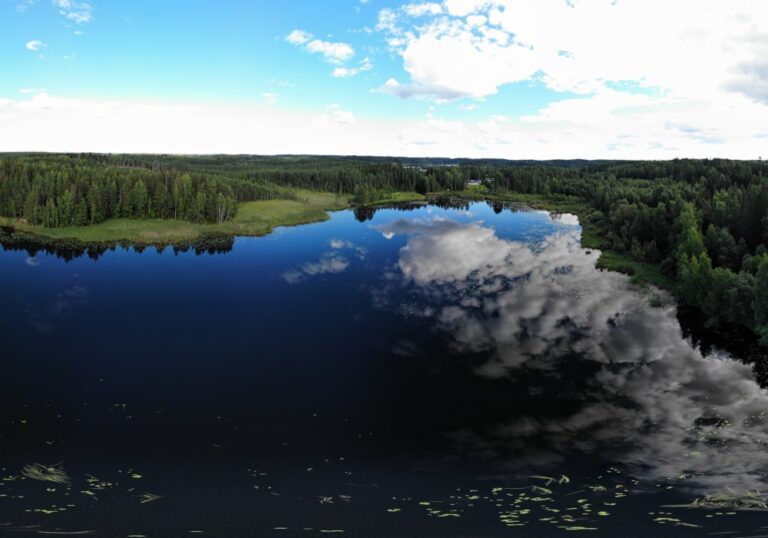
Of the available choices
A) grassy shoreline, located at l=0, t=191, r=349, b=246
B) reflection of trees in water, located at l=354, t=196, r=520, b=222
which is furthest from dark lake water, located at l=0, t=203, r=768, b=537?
reflection of trees in water, located at l=354, t=196, r=520, b=222

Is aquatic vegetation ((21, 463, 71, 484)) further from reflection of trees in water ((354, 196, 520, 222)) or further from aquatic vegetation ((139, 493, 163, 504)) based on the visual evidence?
reflection of trees in water ((354, 196, 520, 222))

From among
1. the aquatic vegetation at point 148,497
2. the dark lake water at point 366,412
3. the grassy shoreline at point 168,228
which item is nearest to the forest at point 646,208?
the grassy shoreline at point 168,228

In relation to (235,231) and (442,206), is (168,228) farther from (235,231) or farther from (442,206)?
(442,206)

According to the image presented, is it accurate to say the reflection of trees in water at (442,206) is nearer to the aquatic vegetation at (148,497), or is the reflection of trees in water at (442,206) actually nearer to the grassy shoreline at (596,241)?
the grassy shoreline at (596,241)

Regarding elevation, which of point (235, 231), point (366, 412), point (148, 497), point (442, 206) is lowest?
point (148, 497)

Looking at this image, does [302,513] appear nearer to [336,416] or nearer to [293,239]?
[336,416]

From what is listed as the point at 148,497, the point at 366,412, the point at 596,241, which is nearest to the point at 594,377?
the point at 366,412
